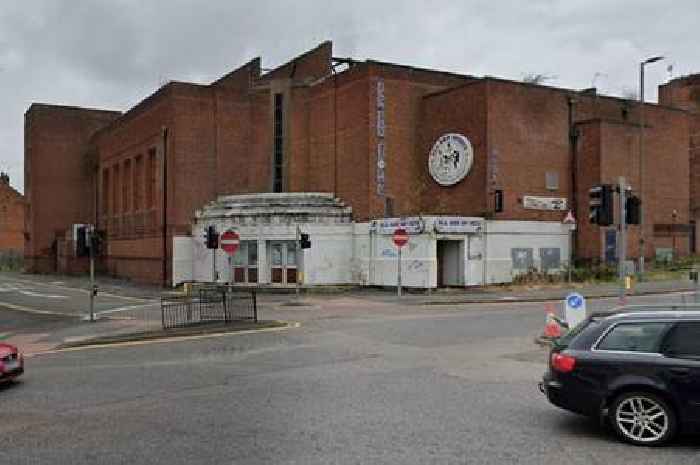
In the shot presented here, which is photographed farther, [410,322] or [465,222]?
[465,222]

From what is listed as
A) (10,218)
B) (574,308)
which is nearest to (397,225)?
(574,308)

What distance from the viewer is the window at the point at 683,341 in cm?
741

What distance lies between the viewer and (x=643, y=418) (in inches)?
293

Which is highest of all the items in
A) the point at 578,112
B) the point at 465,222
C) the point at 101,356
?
the point at 578,112

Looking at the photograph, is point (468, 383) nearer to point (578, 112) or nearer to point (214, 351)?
point (214, 351)

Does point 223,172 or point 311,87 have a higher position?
point 311,87

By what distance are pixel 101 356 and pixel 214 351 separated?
8.03 ft

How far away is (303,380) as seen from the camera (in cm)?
1160

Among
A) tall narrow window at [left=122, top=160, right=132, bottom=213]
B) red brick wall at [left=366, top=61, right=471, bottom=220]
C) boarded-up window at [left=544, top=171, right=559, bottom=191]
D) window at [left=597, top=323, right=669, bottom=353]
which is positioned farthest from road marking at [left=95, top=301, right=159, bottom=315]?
tall narrow window at [left=122, top=160, right=132, bottom=213]

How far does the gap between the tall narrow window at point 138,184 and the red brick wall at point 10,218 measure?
50964mm

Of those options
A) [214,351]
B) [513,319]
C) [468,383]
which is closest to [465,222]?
[513,319]

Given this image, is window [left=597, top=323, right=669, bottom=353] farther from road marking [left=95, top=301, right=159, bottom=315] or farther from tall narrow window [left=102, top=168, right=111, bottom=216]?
tall narrow window [left=102, top=168, right=111, bottom=216]

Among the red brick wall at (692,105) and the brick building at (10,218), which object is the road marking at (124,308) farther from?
the brick building at (10,218)

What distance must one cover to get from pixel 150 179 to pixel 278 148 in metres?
9.79
